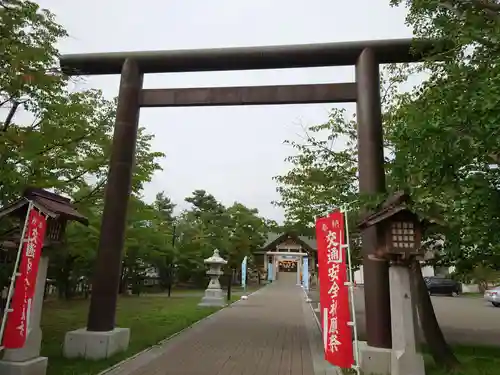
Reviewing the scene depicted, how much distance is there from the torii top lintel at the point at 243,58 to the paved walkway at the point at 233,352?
Answer: 20.1 feet

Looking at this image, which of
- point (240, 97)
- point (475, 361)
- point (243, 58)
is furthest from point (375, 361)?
point (243, 58)

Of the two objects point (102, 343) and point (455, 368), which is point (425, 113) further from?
point (102, 343)

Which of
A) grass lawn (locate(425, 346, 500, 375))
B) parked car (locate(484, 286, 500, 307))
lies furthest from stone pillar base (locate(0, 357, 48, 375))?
parked car (locate(484, 286, 500, 307))

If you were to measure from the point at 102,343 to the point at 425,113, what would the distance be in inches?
266

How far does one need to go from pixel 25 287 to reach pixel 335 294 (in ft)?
14.8

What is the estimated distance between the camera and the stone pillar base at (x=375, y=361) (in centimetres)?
688

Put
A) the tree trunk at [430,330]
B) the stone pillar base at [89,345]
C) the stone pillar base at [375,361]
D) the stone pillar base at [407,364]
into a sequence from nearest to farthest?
the stone pillar base at [407,364], the stone pillar base at [375,361], the stone pillar base at [89,345], the tree trunk at [430,330]

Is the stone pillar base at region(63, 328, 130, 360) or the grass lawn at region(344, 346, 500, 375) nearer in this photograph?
the grass lawn at region(344, 346, 500, 375)

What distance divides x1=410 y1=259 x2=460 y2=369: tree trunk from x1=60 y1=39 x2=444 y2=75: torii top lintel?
4.38m

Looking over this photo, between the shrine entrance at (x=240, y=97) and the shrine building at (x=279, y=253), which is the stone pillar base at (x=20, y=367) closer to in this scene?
the shrine entrance at (x=240, y=97)

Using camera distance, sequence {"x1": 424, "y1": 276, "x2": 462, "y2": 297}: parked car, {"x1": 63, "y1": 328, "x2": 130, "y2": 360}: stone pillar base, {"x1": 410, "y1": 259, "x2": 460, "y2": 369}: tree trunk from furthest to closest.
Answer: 1. {"x1": 424, "y1": 276, "x2": 462, "y2": 297}: parked car
2. {"x1": 410, "y1": 259, "x2": 460, "y2": 369}: tree trunk
3. {"x1": 63, "y1": 328, "x2": 130, "y2": 360}: stone pillar base

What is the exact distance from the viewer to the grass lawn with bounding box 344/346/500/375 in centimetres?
744

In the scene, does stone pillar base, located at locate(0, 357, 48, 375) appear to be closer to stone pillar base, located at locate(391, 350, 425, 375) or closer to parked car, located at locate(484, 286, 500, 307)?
stone pillar base, located at locate(391, 350, 425, 375)

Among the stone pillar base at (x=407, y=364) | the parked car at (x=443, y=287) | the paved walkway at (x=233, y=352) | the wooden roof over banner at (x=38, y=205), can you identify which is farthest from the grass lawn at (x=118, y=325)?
the parked car at (x=443, y=287)
